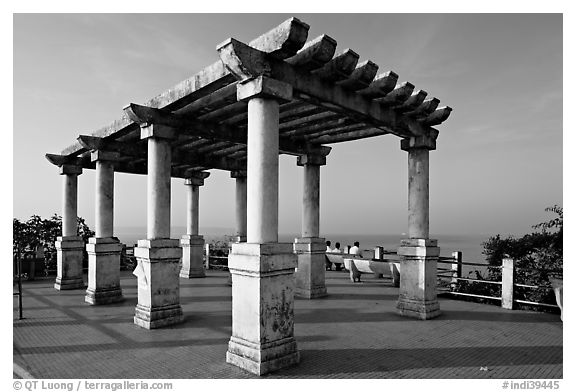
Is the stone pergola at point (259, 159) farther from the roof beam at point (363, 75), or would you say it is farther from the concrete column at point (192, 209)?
the concrete column at point (192, 209)

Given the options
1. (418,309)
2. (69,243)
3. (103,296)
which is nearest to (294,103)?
(418,309)

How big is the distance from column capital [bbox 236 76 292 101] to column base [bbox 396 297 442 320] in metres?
5.80

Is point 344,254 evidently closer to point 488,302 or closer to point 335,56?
point 488,302

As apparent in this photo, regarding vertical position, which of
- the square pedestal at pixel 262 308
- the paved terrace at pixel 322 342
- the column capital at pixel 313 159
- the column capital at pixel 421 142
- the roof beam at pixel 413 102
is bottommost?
the paved terrace at pixel 322 342

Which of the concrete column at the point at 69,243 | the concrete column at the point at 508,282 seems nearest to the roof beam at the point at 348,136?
the concrete column at the point at 508,282

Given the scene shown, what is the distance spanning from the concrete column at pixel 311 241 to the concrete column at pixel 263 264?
17.7ft

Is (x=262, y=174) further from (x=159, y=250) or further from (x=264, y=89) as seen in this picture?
(x=159, y=250)

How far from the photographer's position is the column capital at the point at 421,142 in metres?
9.72

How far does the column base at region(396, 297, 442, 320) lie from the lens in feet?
29.8

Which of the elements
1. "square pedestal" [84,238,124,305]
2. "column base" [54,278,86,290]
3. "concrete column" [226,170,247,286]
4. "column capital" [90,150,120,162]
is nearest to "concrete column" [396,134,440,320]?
"concrete column" [226,170,247,286]

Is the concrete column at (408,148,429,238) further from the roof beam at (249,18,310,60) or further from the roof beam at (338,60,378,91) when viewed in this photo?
the roof beam at (249,18,310,60)

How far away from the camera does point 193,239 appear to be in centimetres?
1662
